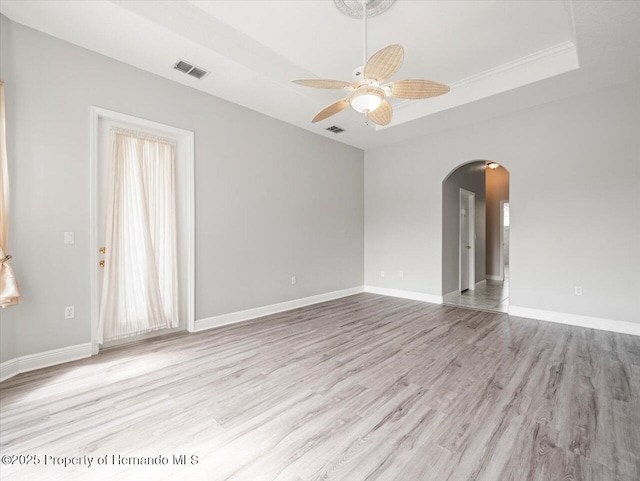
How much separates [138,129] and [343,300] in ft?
13.8

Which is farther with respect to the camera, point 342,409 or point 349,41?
point 349,41

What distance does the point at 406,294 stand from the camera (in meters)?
5.77

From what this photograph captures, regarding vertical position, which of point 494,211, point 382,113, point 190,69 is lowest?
point 494,211

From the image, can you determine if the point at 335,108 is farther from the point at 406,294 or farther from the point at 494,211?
the point at 494,211

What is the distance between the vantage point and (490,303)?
5.30 metres

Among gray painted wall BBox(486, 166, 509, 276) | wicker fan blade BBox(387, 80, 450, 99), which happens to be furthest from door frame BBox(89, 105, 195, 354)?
gray painted wall BBox(486, 166, 509, 276)

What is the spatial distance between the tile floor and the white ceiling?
3.25 meters

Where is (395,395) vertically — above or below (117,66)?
below

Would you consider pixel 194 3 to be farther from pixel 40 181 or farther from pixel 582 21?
pixel 582 21

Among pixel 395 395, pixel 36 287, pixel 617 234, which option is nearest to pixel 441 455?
pixel 395 395

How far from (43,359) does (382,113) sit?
4.04 m

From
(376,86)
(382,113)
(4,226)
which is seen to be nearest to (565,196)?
(382,113)

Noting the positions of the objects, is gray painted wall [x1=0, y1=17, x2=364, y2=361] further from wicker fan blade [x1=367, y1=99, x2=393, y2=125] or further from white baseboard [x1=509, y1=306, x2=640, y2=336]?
white baseboard [x1=509, y1=306, x2=640, y2=336]

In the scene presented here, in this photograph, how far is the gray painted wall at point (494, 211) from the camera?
7887mm
